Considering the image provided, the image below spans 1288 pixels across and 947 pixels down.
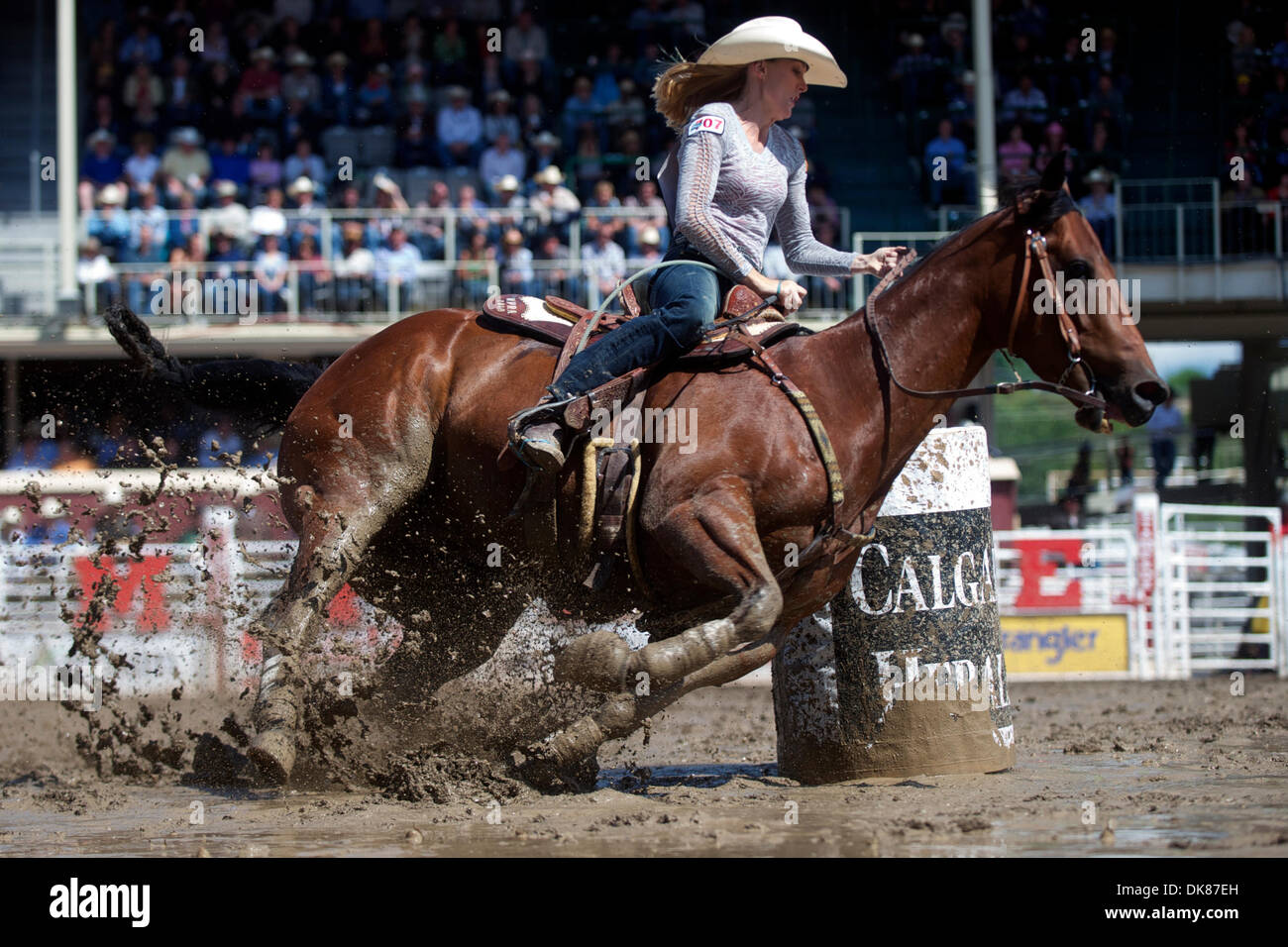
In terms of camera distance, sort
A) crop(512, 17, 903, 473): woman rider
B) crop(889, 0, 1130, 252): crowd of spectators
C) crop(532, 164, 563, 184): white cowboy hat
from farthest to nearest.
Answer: crop(889, 0, 1130, 252): crowd of spectators
crop(532, 164, 563, 184): white cowboy hat
crop(512, 17, 903, 473): woman rider

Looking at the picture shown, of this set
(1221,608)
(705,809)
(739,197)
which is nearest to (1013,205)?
(739,197)

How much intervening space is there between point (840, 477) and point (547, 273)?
378 inches

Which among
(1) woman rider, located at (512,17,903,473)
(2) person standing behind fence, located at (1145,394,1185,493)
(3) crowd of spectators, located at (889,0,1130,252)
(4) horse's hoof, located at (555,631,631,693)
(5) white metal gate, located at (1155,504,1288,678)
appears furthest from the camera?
(2) person standing behind fence, located at (1145,394,1185,493)

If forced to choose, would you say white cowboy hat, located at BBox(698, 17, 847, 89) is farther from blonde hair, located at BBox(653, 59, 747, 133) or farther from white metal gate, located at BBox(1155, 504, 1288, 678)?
white metal gate, located at BBox(1155, 504, 1288, 678)

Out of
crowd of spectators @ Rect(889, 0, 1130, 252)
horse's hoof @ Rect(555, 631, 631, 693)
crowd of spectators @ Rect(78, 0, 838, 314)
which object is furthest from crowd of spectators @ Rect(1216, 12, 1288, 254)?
horse's hoof @ Rect(555, 631, 631, 693)

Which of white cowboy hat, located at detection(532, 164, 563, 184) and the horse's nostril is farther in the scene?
white cowboy hat, located at detection(532, 164, 563, 184)

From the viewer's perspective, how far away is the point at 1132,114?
1703cm

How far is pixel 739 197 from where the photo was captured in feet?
A: 17.0

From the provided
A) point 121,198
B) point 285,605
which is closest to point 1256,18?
point 121,198

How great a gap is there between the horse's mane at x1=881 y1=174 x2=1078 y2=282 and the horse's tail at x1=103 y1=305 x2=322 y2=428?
2556 mm

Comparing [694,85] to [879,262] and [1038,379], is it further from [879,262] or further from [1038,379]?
[1038,379]

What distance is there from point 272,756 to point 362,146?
488 inches

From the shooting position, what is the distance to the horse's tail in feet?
19.3
